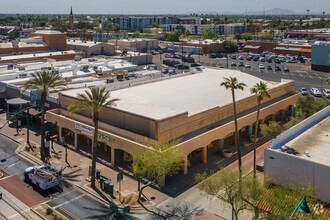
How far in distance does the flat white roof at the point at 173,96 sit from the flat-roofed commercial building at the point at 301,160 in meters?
13.1

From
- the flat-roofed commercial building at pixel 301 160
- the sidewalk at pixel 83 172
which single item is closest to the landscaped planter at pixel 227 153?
the flat-roofed commercial building at pixel 301 160

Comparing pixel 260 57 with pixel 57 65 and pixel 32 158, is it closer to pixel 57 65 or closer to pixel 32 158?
pixel 57 65

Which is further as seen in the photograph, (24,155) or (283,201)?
(24,155)

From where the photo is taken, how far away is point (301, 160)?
102 feet

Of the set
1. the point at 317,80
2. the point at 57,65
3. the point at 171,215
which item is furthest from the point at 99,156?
the point at 317,80

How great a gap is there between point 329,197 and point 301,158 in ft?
12.8

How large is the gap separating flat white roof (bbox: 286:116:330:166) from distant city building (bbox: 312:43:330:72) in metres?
73.3

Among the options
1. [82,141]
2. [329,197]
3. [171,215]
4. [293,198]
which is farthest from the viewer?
[82,141]

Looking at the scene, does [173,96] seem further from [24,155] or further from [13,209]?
[13,209]

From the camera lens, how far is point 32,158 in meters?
45.9

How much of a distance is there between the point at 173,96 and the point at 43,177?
21845 millimetres

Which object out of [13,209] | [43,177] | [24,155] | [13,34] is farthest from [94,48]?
[13,209]

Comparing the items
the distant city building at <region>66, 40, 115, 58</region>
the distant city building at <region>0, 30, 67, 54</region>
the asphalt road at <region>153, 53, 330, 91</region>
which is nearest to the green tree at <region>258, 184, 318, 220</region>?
the asphalt road at <region>153, 53, 330, 91</region>

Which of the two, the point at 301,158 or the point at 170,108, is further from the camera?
the point at 170,108
